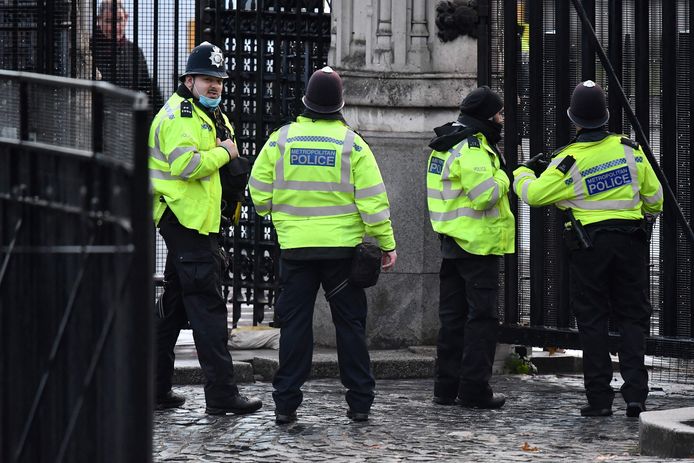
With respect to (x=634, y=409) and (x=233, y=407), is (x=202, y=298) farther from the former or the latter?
(x=634, y=409)

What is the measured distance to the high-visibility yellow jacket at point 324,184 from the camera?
25.9 feet

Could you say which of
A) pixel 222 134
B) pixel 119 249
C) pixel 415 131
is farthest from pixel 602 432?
pixel 119 249

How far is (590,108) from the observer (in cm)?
817

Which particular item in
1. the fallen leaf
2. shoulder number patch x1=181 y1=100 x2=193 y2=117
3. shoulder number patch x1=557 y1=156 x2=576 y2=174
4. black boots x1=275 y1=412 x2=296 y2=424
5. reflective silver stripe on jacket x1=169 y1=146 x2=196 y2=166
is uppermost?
shoulder number patch x1=181 y1=100 x2=193 y2=117

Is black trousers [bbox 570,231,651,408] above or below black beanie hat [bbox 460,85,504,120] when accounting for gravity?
below

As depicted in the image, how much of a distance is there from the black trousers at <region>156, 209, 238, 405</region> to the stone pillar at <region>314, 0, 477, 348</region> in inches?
91.4

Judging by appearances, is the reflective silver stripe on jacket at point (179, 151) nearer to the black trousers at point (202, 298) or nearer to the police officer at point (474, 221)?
the black trousers at point (202, 298)

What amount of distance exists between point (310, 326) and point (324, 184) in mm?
758

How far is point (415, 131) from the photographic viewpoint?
10250 millimetres

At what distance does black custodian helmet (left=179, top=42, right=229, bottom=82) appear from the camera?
8.10m

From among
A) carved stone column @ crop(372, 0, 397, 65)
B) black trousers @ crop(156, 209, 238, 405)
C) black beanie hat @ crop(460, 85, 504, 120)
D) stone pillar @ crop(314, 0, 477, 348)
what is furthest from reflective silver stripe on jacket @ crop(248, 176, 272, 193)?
carved stone column @ crop(372, 0, 397, 65)

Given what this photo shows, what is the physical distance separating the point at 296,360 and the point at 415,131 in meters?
2.70

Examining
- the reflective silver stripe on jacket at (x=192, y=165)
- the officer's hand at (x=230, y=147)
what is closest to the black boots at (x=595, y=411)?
the officer's hand at (x=230, y=147)

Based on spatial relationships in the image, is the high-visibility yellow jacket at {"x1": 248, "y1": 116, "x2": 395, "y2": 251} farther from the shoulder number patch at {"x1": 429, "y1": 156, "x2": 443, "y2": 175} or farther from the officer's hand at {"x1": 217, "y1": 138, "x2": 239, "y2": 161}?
the shoulder number patch at {"x1": 429, "y1": 156, "x2": 443, "y2": 175}
